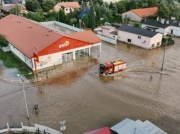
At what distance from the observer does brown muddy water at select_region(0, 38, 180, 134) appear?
22656 millimetres

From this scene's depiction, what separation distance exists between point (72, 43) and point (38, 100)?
12782 millimetres

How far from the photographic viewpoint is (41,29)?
40.1 metres

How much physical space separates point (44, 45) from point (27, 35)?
7.74m

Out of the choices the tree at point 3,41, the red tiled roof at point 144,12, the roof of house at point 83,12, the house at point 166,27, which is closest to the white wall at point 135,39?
the house at point 166,27

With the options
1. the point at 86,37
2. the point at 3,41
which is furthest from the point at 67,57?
the point at 3,41

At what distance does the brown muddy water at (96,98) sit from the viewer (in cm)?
2266

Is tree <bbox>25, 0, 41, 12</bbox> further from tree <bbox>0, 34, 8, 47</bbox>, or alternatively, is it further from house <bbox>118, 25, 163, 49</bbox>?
house <bbox>118, 25, 163, 49</bbox>

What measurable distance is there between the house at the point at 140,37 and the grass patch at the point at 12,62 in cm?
2376

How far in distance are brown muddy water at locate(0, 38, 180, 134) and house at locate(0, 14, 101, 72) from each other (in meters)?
2.28

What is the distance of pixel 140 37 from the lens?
44594 mm

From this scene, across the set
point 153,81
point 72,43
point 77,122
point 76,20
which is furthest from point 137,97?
point 76,20

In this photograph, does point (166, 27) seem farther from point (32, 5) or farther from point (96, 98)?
point (32, 5)

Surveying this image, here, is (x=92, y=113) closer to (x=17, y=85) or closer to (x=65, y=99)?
(x=65, y=99)

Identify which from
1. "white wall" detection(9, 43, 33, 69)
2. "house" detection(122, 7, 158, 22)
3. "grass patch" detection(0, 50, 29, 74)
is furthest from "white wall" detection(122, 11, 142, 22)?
"grass patch" detection(0, 50, 29, 74)
